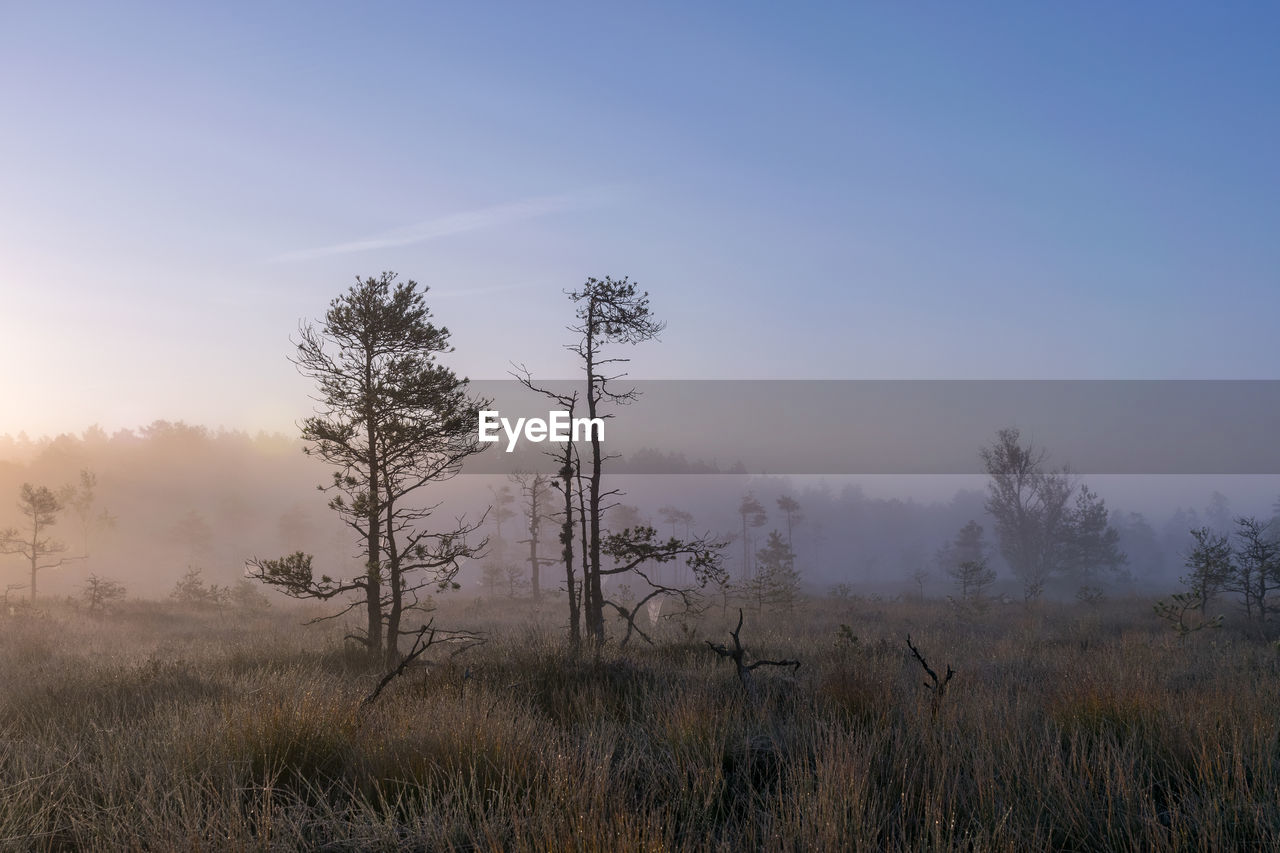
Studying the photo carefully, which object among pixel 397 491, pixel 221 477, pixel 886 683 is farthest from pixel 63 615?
pixel 221 477

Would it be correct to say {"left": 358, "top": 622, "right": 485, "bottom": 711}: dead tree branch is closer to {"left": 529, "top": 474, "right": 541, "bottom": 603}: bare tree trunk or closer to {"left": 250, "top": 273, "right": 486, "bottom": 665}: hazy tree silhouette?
{"left": 250, "top": 273, "right": 486, "bottom": 665}: hazy tree silhouette

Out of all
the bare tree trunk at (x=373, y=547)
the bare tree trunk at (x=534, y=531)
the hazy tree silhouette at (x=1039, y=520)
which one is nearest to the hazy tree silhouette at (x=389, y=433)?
the bare tree trunk at (x=373, y=547)

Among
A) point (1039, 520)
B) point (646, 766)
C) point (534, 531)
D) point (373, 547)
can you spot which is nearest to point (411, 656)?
point (646, 766)

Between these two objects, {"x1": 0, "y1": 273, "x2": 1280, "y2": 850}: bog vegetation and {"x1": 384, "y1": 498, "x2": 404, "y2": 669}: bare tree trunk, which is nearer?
{"x1": 0, "y1": 273, "x2": 1280, "y2": 850}: bog vegetation

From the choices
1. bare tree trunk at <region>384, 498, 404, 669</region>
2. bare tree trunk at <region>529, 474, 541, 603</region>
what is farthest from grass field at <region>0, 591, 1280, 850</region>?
bare tree trunk at <region>529, 474, 541, 603</region>

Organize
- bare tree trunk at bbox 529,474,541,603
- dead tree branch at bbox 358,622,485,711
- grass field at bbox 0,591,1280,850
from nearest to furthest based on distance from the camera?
grass field at bbox 0,591,1280,850
dead tree branch at bbox 358,622,485,711
bare tree trunk at bbox 529,474,541,603

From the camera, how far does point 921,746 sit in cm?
546

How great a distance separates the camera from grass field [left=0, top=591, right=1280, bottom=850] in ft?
12.5

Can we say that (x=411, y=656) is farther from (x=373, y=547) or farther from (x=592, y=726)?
(x=373, y=547)

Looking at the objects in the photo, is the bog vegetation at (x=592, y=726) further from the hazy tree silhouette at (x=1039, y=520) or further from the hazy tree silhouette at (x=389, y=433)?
the hazy tree silhouette at (x=1039, y=520)

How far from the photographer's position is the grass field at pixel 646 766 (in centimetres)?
382

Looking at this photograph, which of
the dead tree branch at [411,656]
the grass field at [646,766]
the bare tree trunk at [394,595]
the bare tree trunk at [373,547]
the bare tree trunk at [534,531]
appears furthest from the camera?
the bare tree trunk at [534,531]

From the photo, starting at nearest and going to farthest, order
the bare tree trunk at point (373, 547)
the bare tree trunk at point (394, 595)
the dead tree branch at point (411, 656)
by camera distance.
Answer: the dead tree branch at point (411, 656), the bare tree trunk at point (394, 595), the bare tree trunk at point (373, 547)

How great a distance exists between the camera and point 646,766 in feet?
16.8
